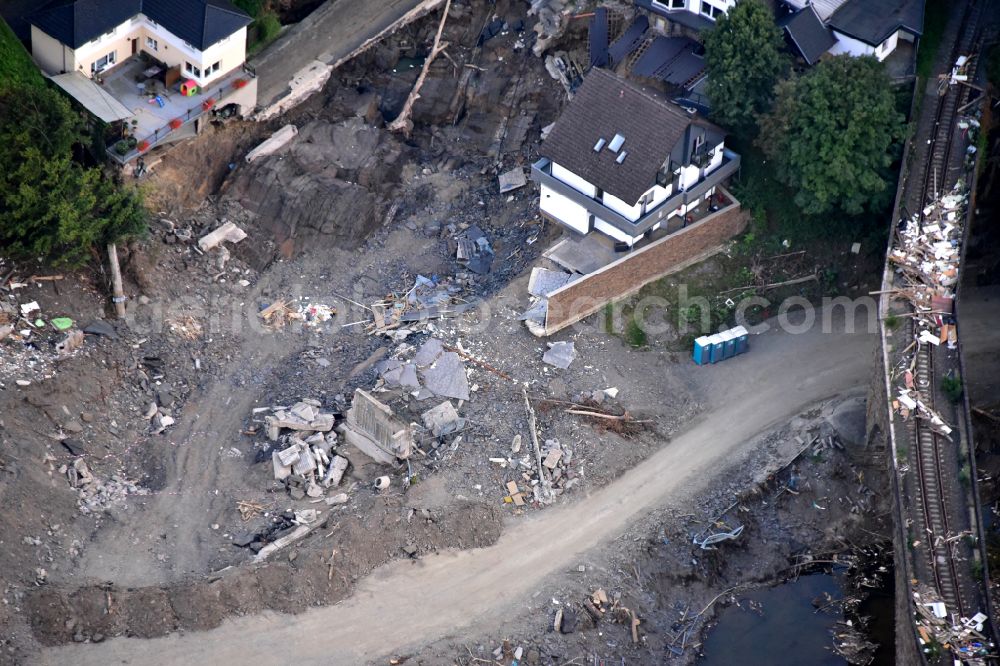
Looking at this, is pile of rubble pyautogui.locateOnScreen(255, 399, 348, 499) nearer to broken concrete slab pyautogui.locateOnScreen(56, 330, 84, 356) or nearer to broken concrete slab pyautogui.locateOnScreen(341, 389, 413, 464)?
broken concrete slab pyautogui.locateOnScreen(341, 389, 413, 464)

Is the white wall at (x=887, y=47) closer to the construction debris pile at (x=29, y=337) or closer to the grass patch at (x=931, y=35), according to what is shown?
the grass patch at (x=931, y=35)

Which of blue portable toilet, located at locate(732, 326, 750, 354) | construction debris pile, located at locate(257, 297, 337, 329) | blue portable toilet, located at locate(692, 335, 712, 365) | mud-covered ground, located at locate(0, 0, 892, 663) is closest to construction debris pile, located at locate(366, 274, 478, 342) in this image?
mud-covered ground, located at locate(0, 0, 892, 663)

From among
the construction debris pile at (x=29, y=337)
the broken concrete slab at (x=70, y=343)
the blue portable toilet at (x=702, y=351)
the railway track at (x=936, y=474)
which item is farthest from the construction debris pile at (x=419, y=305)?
the railway track at (x=936, y=474)

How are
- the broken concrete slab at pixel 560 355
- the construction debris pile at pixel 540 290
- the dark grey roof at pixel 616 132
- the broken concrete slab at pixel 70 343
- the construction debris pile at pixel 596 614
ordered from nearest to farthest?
the construction debris pile at pixel 596 614
the broken concrete slab at pixel 70 343
the dark grey roof at pixel 616 132
the broken concrete slab at pixel 560 355
the construction debris pile at pixel 540 290

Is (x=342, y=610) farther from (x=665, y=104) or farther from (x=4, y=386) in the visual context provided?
(x=665, y=104)

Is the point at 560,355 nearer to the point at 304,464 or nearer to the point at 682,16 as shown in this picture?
the point at 304,464

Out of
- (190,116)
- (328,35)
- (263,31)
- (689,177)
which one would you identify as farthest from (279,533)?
(328,35)
